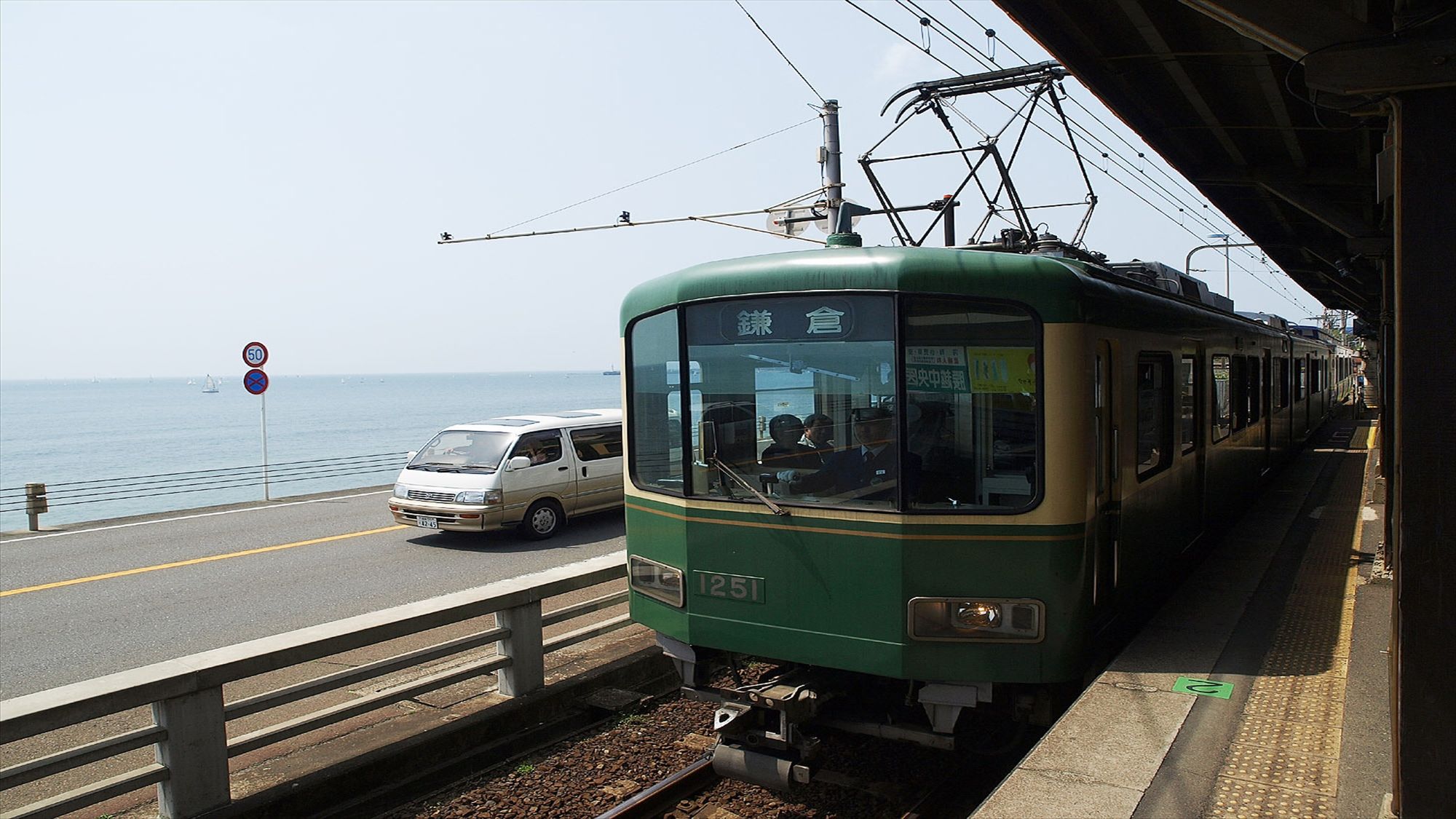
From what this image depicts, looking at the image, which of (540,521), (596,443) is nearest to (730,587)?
(540,521)

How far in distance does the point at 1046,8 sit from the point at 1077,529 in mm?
2957

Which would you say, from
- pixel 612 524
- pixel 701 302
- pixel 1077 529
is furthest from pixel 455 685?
pixel 612 524

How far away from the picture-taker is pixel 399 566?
1267cm

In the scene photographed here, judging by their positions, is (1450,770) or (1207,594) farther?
(1207,594)

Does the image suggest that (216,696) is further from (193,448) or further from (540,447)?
(193,448)

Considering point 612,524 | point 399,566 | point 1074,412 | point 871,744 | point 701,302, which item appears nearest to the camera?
point 1074,412

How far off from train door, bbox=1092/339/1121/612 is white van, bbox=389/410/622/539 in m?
10.2

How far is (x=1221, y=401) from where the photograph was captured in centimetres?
857

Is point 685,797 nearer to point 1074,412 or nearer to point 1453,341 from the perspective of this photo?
point 1074,412

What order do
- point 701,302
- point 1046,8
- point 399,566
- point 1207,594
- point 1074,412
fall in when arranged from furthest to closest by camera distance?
point 399,566, point 1207,594, point 1046,8, point 701,302, point 1074,412

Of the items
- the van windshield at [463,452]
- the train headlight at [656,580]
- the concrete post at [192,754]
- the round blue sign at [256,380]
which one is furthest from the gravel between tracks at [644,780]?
the round blue sign at [256,380]

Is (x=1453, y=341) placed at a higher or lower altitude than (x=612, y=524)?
higher

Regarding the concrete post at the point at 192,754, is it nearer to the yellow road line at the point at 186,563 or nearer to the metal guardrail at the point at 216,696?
the metal guardrail at the point at 216,696

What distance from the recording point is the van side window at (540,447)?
48.7 ft
